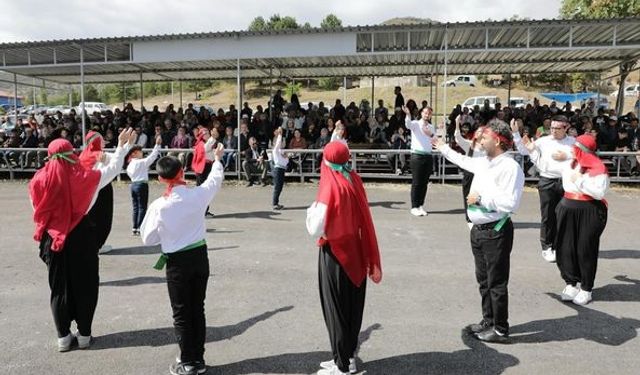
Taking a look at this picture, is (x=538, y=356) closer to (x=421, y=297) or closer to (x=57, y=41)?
(x=421, y=297)

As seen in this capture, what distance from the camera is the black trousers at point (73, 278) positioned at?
444cm

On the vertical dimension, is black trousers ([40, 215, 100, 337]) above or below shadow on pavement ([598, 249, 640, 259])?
above

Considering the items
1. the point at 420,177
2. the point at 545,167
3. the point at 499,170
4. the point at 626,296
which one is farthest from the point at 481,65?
the point at 499,170

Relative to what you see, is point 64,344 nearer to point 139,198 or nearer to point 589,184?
point 139,198

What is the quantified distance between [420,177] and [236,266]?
14.5 ft

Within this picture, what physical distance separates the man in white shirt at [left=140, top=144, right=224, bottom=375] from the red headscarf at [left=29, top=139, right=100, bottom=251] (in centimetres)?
88

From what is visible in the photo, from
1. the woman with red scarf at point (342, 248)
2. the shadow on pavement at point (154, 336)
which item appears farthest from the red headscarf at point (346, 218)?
the shadow on pavement at point (154, 336)

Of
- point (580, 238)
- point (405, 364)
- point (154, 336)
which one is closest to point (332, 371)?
point (405, 364)

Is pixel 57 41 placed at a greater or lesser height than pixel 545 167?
greater

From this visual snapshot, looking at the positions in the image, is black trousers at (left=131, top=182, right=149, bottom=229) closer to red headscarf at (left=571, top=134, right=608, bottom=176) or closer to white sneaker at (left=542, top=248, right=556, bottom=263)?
white sneaker at (left=542, top=248, right=556, bottom=263)

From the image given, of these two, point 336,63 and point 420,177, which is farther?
point 336,63

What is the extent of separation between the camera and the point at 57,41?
46.3ft

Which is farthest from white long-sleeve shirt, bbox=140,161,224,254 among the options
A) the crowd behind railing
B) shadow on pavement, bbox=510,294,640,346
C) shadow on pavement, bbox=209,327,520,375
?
the crowd behind railing

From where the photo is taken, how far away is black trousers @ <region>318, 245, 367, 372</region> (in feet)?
12.5
